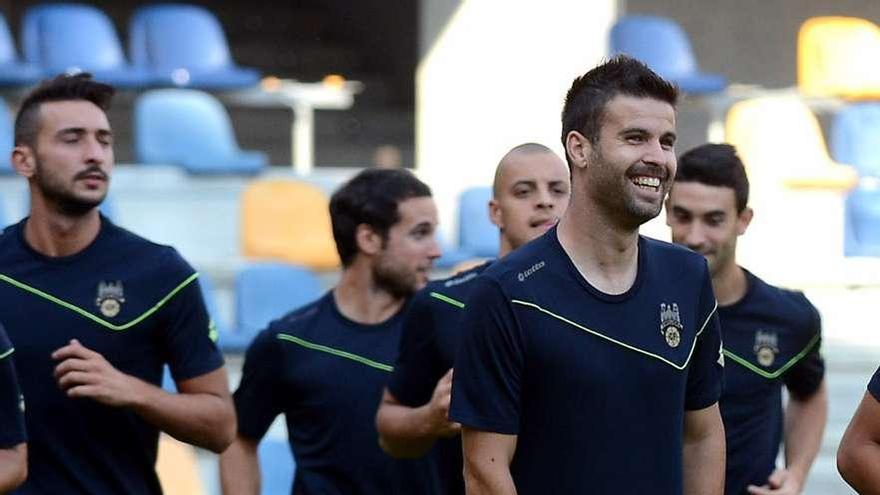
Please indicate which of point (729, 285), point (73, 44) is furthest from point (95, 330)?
point (73, 44)

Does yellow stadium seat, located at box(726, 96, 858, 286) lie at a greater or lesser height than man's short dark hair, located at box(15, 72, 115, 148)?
lesser

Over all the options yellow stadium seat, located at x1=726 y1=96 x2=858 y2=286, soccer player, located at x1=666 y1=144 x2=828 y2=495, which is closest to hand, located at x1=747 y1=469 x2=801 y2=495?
soccer player, located at x1=666 y1=144 x2=828 y2=495

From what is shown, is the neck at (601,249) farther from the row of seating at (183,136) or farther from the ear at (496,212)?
the row of seating at (183,136)

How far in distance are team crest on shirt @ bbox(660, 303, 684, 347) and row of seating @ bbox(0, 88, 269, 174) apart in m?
7.20

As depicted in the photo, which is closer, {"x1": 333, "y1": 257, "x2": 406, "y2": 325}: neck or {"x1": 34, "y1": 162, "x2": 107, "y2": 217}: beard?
{"x1": 34, "y1": 162, "x2": 107, "y2": 217}: beard

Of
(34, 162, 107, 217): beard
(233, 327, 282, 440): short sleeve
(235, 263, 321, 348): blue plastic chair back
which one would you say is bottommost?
(235, 263, 321, 348): blue plastic chair back

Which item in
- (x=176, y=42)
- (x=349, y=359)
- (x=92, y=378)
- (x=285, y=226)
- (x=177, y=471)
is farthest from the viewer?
(x=176, y=42)

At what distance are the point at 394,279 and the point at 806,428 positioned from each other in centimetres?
132

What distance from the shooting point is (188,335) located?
4758mm

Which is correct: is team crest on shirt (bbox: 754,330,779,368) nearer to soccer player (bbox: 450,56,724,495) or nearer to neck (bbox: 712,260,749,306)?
neck (bbox: 712,260,749,306)

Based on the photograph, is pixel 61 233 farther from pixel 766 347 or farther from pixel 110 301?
pixel 766 347

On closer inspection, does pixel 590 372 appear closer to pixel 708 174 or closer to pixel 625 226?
pixel 625 226

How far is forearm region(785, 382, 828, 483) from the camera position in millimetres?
5320

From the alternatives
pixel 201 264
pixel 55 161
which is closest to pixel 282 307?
pixel 201 264
